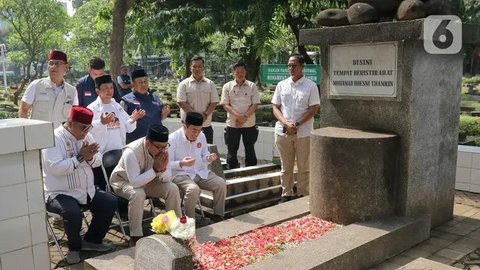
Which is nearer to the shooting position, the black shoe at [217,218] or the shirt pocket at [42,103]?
the shirt pocket at [42,103]

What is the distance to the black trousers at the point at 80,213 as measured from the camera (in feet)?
14.0

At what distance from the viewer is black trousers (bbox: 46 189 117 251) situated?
4.26 m

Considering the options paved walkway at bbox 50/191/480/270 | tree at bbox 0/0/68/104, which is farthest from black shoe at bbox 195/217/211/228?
tree at bbox 0/0/68/104

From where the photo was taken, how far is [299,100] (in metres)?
5.93

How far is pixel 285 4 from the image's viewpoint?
10195 mm

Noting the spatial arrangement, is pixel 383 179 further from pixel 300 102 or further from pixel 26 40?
pixel 26 40

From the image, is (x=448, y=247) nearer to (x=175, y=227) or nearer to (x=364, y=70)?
(x=364, y=70)

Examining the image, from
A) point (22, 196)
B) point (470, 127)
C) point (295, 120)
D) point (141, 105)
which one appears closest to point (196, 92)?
point (141, 105)

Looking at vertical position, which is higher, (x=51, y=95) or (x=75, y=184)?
(x=51, y=95)

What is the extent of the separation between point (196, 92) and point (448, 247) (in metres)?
3.94

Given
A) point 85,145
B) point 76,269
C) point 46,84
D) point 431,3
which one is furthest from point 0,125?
point 431,3

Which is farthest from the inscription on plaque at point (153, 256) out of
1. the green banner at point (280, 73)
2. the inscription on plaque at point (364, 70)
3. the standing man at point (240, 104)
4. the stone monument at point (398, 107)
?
the green banner at point (280, 73)

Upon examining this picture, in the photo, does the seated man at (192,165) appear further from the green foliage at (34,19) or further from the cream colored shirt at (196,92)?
the green foliage at (34,19)
